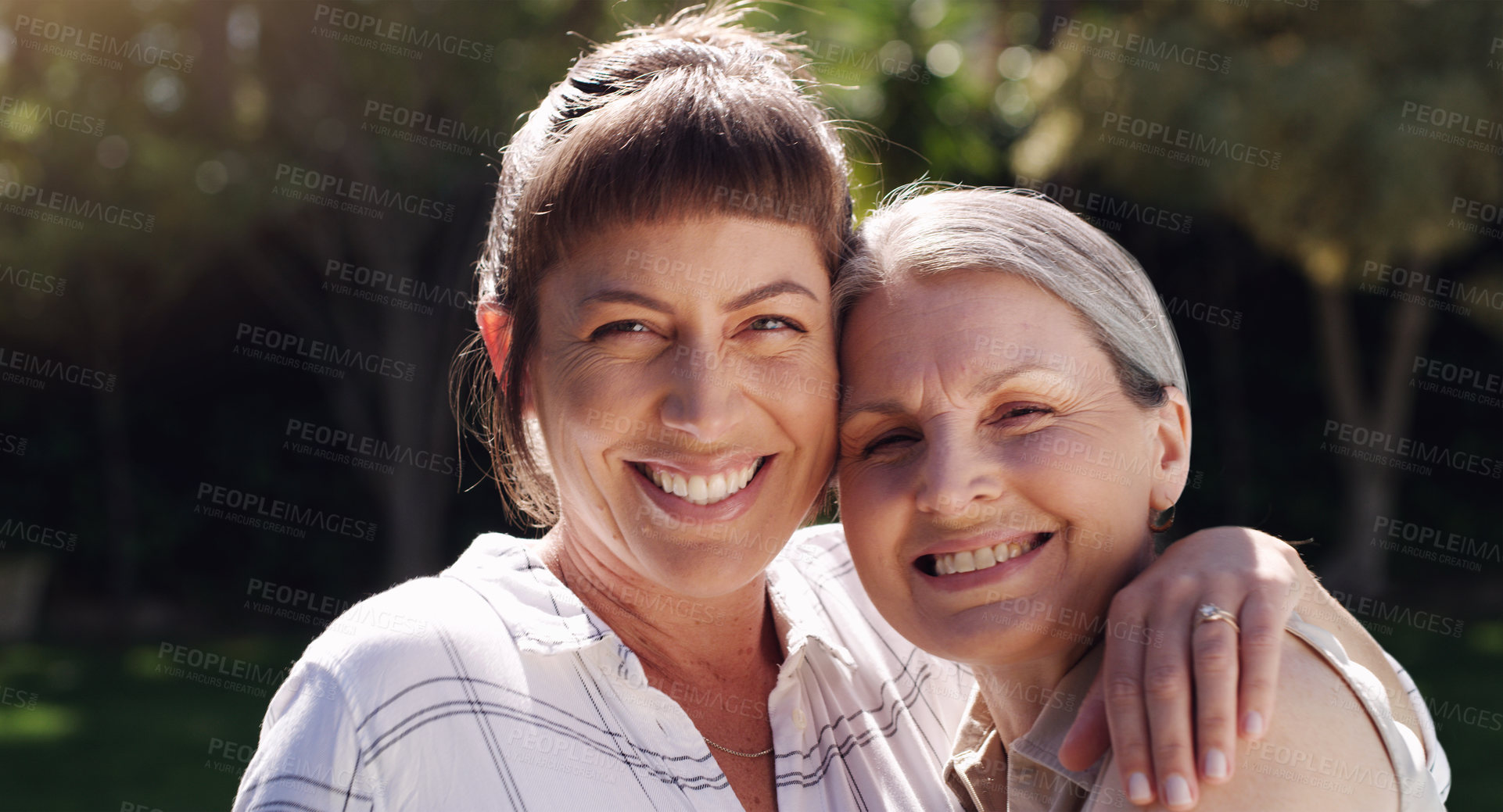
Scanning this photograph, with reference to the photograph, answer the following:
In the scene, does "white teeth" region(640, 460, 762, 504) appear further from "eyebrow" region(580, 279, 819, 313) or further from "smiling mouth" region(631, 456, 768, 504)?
"eyebrow" region(580, 279, 819, 313)

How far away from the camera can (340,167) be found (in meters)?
10.6

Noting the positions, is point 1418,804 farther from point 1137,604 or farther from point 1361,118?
point 1361,118

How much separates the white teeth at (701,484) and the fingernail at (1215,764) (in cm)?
96

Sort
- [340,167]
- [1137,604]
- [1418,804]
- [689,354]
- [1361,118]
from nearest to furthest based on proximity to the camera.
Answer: [1418,804]
[1137,604]
[689,354]
[1361,118]
[340,167]

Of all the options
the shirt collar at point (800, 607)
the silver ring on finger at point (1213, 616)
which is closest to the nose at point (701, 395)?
the shirt collar at point (800, 607)

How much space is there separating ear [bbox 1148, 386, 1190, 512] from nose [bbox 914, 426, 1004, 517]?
1.16ft

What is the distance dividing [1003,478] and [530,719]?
0.87m

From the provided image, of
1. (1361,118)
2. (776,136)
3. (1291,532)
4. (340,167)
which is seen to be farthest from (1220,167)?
(776,136)

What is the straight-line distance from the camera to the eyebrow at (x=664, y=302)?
82.0 inches

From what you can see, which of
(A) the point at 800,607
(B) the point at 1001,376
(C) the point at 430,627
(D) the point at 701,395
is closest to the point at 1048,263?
(B) the point at 1001,376

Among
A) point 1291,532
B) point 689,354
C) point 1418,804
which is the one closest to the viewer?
point 1418,804

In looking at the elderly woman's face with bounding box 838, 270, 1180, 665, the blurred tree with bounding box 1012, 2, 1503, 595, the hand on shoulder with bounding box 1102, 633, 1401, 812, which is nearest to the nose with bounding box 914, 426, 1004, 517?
the elderly woman's face with bounding box 838, 270, 1180, 665

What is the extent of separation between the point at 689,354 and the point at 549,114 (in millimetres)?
601

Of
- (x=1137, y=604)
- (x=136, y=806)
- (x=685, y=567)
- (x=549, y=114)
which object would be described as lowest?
(x=136, y=806)
